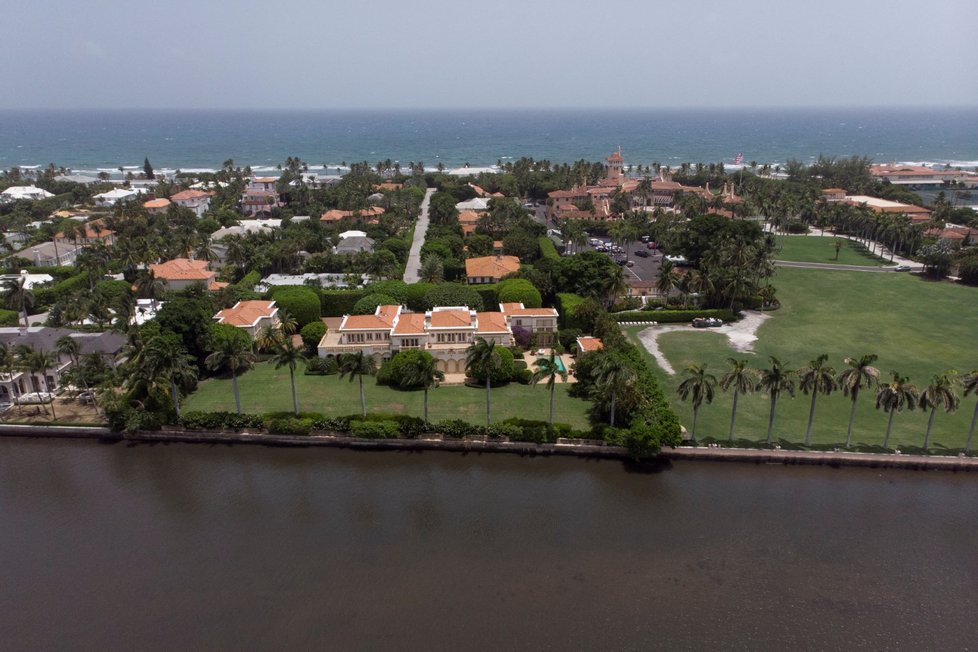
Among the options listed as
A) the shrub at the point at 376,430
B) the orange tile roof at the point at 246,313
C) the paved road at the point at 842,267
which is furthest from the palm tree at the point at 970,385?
the orange tile roof at the point at 246,313

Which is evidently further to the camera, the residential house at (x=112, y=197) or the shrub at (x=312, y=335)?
the residential house at (x=112, y=197)

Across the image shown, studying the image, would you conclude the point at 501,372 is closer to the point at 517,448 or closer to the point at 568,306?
the point at 517,448

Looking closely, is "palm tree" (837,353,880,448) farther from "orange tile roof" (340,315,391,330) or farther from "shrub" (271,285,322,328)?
"shrub" (271,285,322,328)

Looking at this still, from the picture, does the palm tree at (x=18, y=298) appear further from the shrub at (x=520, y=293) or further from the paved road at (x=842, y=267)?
the paved road at (x=842, y=267)

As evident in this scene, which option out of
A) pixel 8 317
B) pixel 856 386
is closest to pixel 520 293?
pixel 856 386

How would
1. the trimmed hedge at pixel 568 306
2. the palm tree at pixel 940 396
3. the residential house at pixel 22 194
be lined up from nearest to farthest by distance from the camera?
the palm tree at pixel 940 396 < the trimmed hedge at pixel 568 306 < the residential house at pixel 22 194

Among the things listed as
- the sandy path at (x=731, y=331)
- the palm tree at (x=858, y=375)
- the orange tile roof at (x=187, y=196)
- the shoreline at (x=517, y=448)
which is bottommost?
the shoreline at (x=517, y=448)
